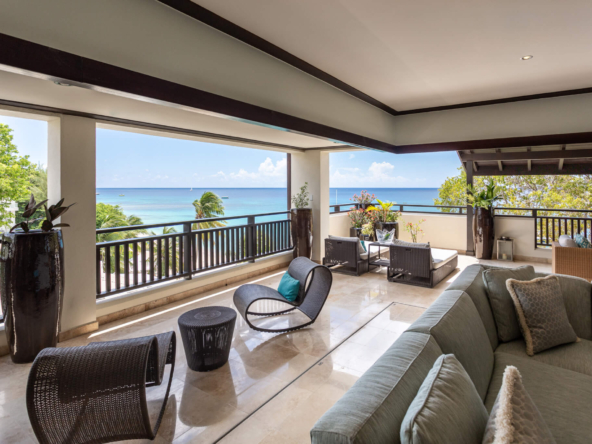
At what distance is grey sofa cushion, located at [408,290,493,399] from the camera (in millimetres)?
1714

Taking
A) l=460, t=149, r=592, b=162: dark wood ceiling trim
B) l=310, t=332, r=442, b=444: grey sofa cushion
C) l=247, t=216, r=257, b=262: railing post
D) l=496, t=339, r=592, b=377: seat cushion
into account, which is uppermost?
l=460, t=149, r=592, b=162: dark wood ceiling trim

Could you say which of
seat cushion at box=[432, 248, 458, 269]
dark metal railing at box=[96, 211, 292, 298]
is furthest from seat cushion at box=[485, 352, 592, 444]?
dark metal railing at box=[96, 211, 292, 298]

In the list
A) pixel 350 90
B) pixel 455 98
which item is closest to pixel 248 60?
pixel 350 90

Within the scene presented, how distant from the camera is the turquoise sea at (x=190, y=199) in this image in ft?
88.6

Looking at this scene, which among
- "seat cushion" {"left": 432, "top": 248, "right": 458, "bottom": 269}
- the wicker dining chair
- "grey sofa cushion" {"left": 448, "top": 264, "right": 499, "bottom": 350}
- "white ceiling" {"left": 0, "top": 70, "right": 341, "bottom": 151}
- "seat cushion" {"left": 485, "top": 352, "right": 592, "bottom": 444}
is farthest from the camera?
"seat cushion" {"left": 432, "top": 248, "right": 458, "bottom": 269}

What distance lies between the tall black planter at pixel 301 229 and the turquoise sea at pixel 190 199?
18.2m

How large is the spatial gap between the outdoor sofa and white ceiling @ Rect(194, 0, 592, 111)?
185 centimetres

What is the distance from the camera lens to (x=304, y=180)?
22.7 ft

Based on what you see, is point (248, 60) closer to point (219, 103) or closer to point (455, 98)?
point (219, 103)

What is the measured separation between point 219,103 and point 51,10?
3.32ft

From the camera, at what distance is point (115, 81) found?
182cm

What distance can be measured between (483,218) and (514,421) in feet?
22.4

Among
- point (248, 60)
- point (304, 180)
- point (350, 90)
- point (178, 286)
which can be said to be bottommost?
point (178, 286)

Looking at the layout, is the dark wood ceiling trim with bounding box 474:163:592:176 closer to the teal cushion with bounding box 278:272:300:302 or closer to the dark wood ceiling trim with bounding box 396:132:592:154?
the dark wood ceiling trim with bounding box 396:132:592:154
